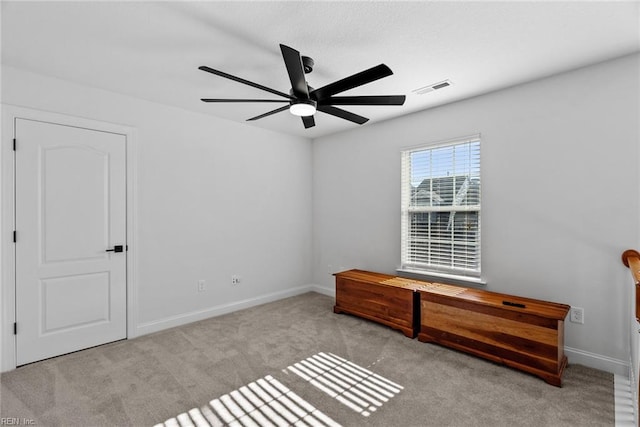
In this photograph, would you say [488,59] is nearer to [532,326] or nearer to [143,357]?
[532,326]

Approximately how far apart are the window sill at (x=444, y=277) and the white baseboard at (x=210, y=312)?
70.2 inches

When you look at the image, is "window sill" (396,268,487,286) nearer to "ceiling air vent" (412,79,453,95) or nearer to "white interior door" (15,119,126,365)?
"ceiling air vent" (412,79,453,95)

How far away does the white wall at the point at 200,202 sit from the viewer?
319cm

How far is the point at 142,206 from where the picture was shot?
337 cm

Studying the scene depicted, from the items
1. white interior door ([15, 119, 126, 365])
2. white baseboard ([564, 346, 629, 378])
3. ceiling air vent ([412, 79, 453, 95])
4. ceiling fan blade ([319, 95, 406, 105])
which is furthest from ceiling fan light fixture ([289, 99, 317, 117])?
white baseboard ([564, 346, 629, 378])

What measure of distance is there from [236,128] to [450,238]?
9.95ft

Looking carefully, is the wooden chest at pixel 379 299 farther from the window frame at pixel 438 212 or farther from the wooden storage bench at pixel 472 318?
the window frame at pixel 438 212

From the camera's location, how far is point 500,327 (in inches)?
103

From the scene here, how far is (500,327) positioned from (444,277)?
947 mm

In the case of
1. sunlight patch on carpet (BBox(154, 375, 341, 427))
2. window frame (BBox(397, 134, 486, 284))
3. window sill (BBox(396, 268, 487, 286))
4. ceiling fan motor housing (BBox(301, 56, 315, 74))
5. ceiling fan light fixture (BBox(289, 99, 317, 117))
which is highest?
ceiling fan motor housing (BBox(301, 56, 315, 74))

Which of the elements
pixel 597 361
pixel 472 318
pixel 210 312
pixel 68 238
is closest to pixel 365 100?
pixel 472 318

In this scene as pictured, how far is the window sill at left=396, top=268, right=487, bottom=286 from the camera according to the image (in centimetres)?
327

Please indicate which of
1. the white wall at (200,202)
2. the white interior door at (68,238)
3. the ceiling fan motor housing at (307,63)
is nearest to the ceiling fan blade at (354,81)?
the ceiling fan motor housing at (307,63)

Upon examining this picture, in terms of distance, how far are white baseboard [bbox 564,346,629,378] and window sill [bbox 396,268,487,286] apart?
87 cm
